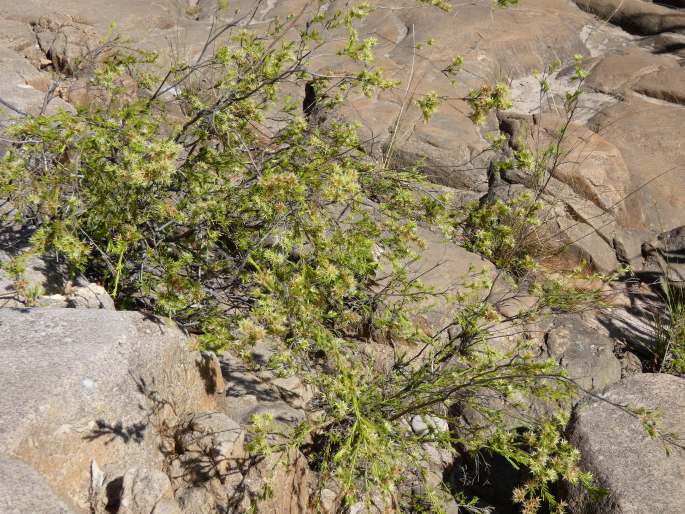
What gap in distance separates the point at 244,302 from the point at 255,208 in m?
0.59

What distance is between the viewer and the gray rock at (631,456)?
288 centimetres

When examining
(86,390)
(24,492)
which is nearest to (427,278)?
(86,390)

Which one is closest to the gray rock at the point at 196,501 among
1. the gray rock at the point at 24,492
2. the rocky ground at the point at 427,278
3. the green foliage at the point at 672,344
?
the rocky ground at the point at 427,278

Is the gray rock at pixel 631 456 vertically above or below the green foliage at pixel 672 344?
above

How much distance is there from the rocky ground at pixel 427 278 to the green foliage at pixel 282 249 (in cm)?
23

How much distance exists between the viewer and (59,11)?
714 centimetres

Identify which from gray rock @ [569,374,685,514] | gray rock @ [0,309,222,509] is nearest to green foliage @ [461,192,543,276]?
gray rock @ [569,374,685,514]

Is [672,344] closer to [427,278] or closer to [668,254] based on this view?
[668,254]

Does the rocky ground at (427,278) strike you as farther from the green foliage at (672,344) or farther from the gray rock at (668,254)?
the green foliage at (672,344)

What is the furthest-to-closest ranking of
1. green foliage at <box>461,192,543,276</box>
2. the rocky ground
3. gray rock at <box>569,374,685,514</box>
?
green foliage at <box>461,192,543,276</box>, gray rock at <box>569,374,685,514</box>, the rocky ground

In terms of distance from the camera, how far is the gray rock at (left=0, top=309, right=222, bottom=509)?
2053 mm

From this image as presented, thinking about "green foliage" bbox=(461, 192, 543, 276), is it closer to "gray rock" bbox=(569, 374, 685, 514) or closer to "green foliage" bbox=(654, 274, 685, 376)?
"gray rock" bbox=(569, 374, 685, 514)

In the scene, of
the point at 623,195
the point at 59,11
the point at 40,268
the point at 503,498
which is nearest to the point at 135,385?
the point at 40,268

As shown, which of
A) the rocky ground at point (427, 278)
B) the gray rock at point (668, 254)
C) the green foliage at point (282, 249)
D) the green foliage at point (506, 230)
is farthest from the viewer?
the gray rock at point (668, 254)
